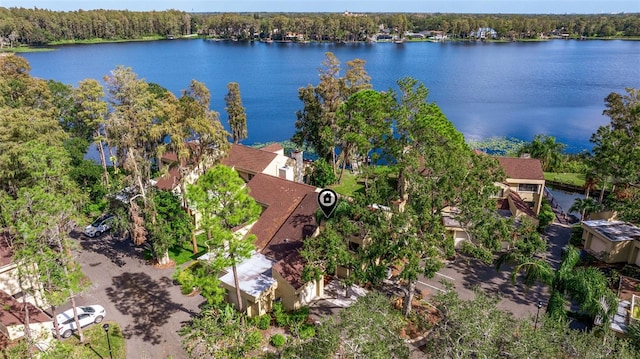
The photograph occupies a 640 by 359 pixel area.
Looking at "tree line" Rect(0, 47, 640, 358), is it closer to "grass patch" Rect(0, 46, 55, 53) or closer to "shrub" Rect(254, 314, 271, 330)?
"shrub" Rect(254, 314, 271, 330)

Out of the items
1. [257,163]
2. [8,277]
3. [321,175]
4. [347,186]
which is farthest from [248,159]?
[8,277]

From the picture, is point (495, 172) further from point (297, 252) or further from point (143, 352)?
point (143, 352)

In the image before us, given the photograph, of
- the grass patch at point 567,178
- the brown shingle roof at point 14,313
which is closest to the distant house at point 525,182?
the grass patch at point 567,178

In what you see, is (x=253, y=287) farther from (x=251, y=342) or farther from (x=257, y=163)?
(x=257, y=163)

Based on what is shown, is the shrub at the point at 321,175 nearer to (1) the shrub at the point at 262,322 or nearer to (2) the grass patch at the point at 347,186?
(2) the grass patch at the point at 347,186

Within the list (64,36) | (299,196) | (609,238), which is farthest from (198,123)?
(64,36)

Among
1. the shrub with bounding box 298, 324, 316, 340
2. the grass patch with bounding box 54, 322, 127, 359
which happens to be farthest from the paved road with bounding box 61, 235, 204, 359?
the shrub with bounding box 298, 324, 316, 340
